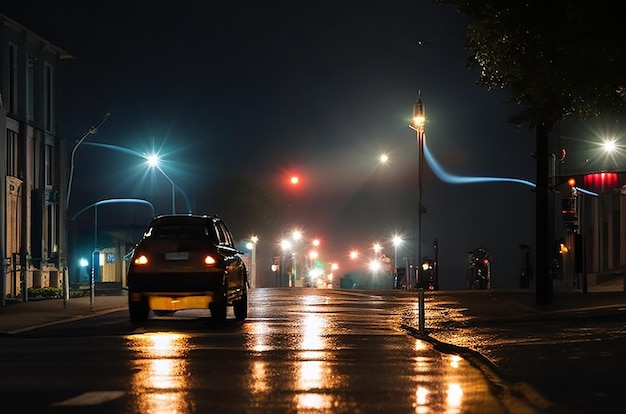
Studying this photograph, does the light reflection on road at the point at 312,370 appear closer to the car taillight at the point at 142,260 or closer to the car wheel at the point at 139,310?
the car wheel at the point at 139,310

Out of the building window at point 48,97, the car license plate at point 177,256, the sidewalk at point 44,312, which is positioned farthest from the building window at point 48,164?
the car license plate at point 177,256

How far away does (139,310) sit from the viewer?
2133cm

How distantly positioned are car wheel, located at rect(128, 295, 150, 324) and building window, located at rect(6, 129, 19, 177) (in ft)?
62.9

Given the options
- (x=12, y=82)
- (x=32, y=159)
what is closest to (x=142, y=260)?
(x=12, y=82)

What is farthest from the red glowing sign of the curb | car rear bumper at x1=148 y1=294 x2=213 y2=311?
the curb

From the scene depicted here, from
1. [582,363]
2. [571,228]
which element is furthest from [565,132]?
[582,363]

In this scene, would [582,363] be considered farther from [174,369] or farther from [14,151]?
[14,151]

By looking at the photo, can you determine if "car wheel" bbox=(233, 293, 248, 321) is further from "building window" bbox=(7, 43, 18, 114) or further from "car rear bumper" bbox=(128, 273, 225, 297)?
"building window" bbox=(7, 43, 18, 114)

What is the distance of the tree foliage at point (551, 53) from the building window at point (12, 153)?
25.2 m

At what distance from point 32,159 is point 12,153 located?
193 centimetres

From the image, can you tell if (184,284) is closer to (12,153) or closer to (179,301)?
(179,301)

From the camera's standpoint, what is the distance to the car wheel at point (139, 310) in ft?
69.1

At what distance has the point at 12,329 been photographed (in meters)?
20.2

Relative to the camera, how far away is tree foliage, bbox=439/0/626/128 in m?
13.8
